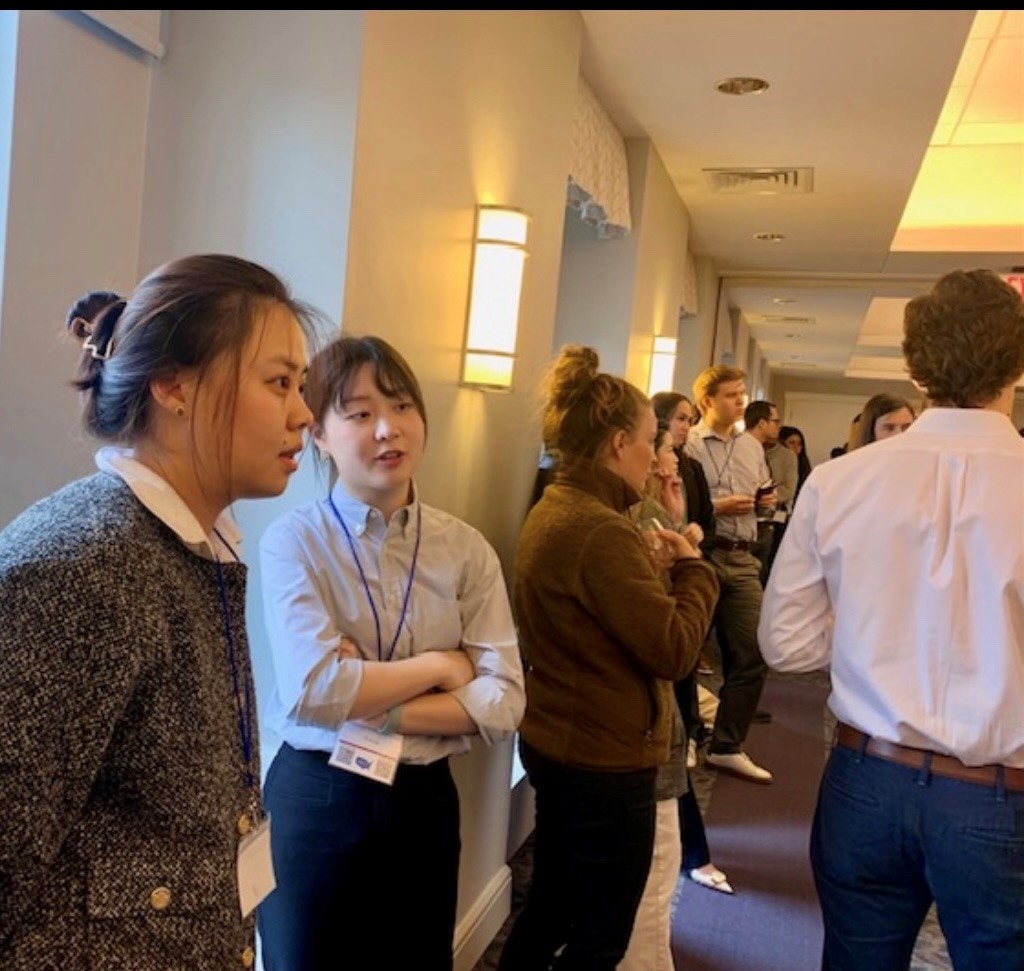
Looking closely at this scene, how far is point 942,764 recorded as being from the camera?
1297 millimetres

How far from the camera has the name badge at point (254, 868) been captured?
2.81ft

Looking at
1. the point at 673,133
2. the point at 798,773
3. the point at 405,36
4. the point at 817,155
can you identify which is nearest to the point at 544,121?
the point at 405,36

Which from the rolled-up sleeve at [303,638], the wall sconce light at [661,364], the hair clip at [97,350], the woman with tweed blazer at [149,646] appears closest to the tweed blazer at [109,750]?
the woman with tweed blazer at [149,646]

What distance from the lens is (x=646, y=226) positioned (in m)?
3.78

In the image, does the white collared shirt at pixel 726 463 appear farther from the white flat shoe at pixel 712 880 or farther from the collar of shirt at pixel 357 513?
the collar of shirt at pixel 357 513

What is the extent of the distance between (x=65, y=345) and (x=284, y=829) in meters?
0.81

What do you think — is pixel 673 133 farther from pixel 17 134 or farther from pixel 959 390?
pixel 17 134

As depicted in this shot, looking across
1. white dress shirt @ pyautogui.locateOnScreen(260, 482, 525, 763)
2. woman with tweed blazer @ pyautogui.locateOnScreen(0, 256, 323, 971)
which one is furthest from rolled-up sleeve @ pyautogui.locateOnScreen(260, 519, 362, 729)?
woman with tweed blazer @ pyautogui.locateOnScreen(0, 256, 323, 971)

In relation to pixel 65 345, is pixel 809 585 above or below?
below

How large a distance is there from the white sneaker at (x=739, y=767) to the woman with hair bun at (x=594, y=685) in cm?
198

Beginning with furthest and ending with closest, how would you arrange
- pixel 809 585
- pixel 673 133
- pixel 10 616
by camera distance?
pixel 673 133, pixel 809 585, pixel 10 616

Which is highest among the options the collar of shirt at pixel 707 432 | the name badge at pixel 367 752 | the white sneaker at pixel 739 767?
the collar of shirt at pixel 707 432

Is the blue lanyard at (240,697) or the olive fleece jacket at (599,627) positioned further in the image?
the olive fleece jacket at (599,627)

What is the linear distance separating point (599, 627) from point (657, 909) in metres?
0.67
